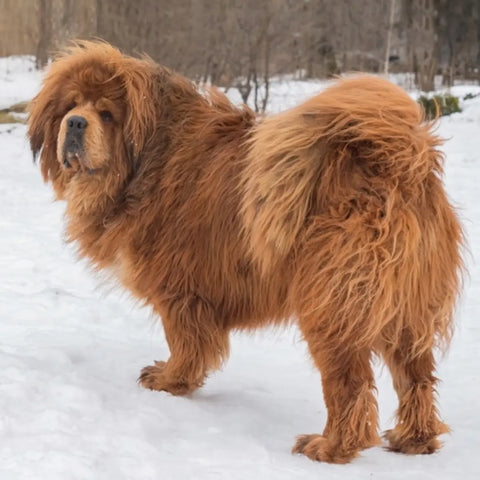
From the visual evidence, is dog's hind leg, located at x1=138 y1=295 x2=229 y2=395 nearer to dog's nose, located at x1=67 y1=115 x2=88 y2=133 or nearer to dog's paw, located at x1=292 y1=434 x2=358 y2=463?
dog's paw, located at x1=292 y1=434 x2=358 y2=463

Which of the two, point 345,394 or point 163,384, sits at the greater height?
point 345,394

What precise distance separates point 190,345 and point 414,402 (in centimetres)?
115

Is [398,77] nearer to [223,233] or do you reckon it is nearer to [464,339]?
[464,339]

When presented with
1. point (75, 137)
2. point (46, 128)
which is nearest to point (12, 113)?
point (46, 128)

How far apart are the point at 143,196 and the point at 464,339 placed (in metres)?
2.59

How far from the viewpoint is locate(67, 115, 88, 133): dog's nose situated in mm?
3816

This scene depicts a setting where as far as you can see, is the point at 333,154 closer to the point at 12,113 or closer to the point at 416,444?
the point at 416,444

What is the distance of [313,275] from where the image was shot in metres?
3.23

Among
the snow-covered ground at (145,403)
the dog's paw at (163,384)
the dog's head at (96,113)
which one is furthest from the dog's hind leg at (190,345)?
the dog's head at (96,113)

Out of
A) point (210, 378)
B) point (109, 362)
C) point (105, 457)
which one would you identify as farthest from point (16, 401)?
point (210, 378)

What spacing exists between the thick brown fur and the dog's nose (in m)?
0.04

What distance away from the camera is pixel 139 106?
3994mm

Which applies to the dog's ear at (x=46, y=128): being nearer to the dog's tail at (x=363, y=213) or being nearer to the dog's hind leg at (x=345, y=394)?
the dog's tail at (x=363, y=213)

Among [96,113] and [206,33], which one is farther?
[206,33]
